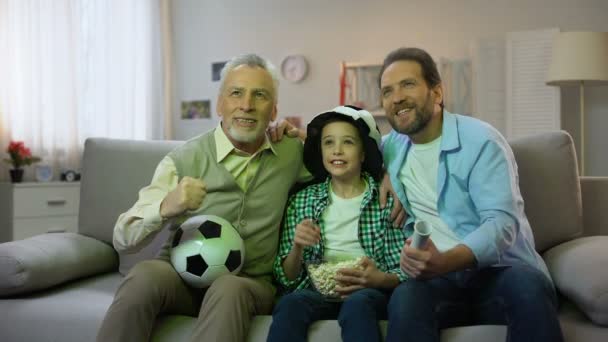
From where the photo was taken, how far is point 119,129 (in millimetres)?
4988

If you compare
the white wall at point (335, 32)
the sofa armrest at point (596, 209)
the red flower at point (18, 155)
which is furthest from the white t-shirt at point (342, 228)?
the white wall at point (335, 32)

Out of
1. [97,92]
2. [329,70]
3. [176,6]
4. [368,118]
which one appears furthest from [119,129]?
[368,118]

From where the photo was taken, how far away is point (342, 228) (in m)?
1.88

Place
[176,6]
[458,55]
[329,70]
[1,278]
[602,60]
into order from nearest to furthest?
[1,278], [602,60], [458,55], [329,70], [176,6]

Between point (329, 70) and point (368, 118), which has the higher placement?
point (329, 70)

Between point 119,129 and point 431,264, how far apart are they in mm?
3961

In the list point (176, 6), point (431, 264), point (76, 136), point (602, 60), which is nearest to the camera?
point (431, 264)

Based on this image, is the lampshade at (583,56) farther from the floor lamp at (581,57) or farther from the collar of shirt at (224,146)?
the collar of shirt at (224,146)

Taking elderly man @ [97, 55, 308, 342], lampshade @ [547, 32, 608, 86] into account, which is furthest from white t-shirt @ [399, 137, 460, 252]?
lampshade @ [547, 32, 608, 86]

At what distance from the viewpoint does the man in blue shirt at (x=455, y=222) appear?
4.80 ft

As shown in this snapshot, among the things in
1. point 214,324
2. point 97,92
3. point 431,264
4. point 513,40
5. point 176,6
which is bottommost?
point 214,324

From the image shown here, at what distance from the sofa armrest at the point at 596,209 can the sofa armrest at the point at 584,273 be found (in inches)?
8.6

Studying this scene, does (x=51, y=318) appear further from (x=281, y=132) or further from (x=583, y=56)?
(x=583, y=56)

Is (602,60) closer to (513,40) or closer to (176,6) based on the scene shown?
(513,40)
